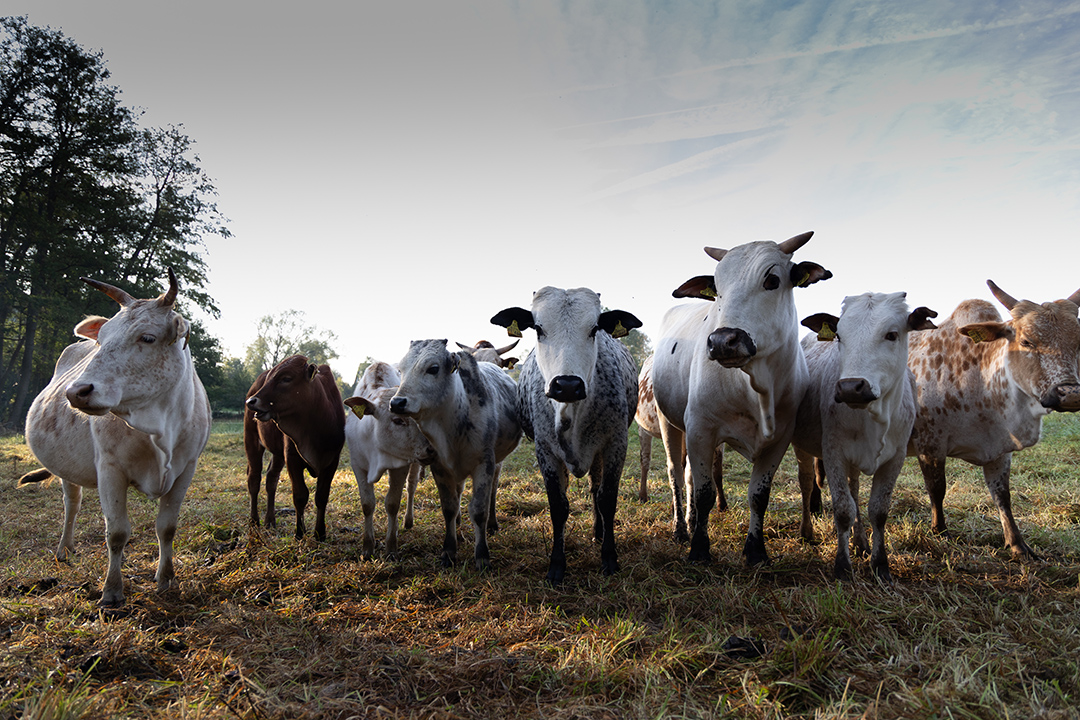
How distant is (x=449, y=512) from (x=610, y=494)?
1.55m

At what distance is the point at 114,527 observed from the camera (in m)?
3.99

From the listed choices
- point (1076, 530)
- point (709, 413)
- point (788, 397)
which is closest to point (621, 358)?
point (709, 413)

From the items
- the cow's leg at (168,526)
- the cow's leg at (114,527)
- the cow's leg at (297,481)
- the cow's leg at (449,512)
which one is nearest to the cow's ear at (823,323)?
the cow's leg at (449,512)

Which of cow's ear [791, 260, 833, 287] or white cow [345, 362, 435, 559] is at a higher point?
cow's ear [791, 260, 833, 287]

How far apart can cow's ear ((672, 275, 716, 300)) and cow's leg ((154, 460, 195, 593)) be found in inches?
164

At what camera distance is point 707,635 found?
3.12 m

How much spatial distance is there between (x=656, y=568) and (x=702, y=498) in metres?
0.70

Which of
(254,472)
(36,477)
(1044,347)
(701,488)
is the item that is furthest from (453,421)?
(1044,347)

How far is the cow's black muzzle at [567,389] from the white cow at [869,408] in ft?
5.90

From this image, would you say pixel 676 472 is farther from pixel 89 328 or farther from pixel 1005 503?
pixel 89 328

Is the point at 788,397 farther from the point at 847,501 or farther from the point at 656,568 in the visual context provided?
the point at 656,568

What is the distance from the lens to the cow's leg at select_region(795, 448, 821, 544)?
5457 mm

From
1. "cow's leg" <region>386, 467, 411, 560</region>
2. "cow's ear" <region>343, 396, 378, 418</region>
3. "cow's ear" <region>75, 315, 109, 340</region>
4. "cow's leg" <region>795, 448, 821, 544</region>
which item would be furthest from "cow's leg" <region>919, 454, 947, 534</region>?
"cow's ear" <region>75, 315, 109, 340</region>

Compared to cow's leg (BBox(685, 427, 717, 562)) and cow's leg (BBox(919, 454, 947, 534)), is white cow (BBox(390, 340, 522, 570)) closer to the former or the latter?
cow's leg (BBox(685, 427, 717, 562))
